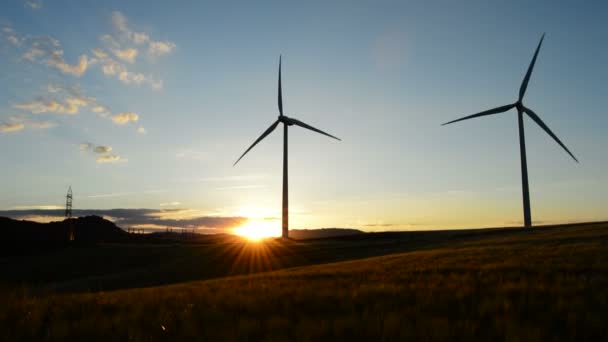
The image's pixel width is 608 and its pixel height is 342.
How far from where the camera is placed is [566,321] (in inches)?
274

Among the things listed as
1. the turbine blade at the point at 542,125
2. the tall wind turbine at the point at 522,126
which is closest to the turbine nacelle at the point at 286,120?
the tall wind turbine at the point at 522,126

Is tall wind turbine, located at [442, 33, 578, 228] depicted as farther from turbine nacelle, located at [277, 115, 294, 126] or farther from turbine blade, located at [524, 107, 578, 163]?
turbine nacelle, located at [277, 115, 294, 126]

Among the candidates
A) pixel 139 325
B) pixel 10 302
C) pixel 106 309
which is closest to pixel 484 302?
pixel 139 325

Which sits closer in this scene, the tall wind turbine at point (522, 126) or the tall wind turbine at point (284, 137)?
the tall wind turbine at point (522, 126)

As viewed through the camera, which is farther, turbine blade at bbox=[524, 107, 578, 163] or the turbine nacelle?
the turbine nacelle

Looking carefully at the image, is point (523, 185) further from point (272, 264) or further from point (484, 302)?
point (484, 302)

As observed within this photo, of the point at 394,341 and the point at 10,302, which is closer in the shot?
the point at 394,341

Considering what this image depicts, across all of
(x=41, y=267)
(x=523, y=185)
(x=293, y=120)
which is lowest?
(x=41, y=267)

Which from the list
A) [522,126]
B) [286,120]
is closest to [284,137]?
[286,120]

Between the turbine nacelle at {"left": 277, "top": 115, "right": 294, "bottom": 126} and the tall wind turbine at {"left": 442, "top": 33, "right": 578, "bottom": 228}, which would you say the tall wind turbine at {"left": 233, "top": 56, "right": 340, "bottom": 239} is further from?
the tall wind turbine at {"left": 442, "top": 33, "right": 578, "bottom": 228}

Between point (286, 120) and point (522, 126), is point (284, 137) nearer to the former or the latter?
point (286, 120)

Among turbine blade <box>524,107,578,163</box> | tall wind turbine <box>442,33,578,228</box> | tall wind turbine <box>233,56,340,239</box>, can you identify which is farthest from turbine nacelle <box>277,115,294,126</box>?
turbine blade <box>524,107,578,163</box>

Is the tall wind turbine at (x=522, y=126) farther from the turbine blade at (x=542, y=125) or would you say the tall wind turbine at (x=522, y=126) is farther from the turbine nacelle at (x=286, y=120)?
the turbine nacelle at (x=286, y=120)

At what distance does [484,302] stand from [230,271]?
42392mm
